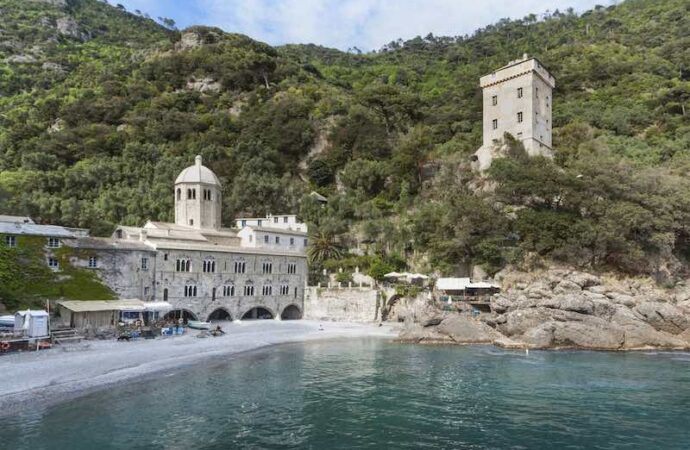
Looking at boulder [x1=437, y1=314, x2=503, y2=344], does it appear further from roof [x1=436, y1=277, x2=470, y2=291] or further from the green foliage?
the green foliage

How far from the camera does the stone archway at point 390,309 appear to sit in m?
45.8

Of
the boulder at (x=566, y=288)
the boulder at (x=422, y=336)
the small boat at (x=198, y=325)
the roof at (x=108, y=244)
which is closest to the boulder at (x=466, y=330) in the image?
the boulder at (x=422, y=336)

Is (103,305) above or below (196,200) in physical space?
below

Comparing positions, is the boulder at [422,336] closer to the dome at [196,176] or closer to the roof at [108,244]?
the roof at [108,244]

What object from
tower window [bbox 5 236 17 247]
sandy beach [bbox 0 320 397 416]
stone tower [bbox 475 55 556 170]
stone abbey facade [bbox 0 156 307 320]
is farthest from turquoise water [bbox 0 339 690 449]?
stone tower [bbox 475 55 556 170]

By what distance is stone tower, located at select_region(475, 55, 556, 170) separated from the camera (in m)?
55.5

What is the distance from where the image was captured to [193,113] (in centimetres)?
8506

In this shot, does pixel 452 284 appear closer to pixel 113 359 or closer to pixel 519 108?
pixel 519 108

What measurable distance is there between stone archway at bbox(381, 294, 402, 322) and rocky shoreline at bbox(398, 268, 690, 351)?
425cm

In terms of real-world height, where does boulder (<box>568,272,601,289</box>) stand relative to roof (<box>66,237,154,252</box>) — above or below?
below

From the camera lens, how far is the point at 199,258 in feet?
132

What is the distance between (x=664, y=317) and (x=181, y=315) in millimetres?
37692

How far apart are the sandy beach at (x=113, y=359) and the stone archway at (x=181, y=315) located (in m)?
2.74

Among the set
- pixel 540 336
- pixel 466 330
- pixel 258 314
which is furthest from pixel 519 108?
pixel 258 314
